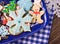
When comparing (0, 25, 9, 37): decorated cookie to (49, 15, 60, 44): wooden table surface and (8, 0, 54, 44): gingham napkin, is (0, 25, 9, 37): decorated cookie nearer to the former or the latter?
(8, 0, 54, 44): gingham napkin

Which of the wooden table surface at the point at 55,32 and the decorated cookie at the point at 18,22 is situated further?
the wooden table surface at the point at 55,32

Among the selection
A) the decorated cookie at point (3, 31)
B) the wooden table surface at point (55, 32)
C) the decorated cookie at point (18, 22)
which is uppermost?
the decorated cookie at point (18, 22)

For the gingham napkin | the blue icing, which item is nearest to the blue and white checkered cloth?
the gingham napkin

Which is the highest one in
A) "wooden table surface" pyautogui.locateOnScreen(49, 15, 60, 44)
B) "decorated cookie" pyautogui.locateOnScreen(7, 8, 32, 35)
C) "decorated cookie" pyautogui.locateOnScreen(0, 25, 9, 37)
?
"decorated cookie" pyautogui.locateOnScreen(7, 8, 32, 35)

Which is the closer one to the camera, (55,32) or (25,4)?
(25,4)

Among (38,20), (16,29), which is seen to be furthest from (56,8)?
(16,29)

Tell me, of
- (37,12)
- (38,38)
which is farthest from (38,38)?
(37,12)

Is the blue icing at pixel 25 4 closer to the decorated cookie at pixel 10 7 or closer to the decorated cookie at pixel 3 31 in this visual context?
the decorated cookie at pixel 10 7

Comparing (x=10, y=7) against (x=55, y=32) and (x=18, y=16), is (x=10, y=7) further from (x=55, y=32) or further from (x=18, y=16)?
(x=55, y=32)

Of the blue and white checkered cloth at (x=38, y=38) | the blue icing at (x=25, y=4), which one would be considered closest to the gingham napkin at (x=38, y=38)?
the blue and white checkered cloth at (x=38, y=38)
